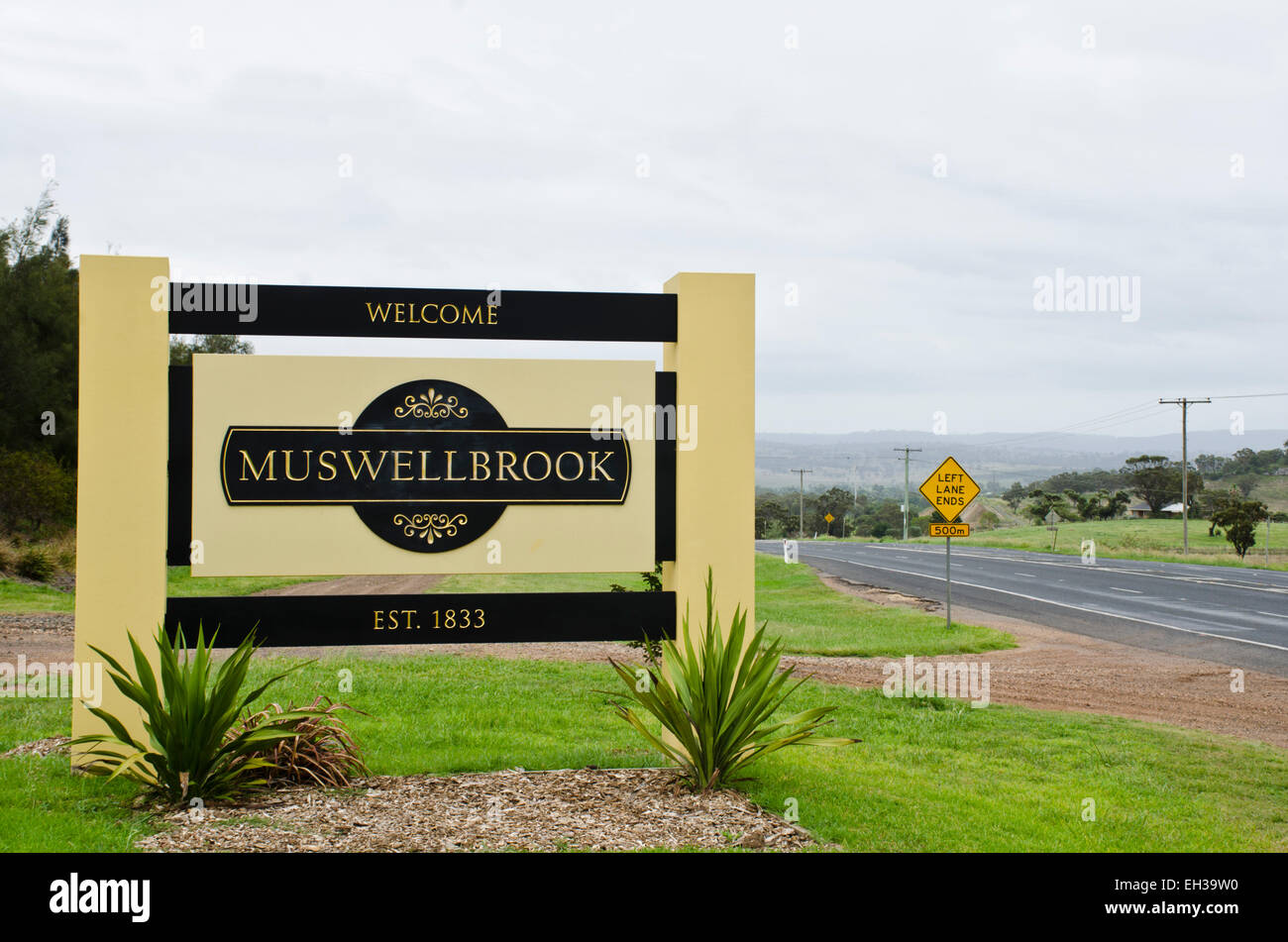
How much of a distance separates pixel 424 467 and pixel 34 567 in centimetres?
1799

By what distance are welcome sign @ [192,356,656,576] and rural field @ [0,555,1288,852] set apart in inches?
56.1

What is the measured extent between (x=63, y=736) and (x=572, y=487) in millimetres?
4667

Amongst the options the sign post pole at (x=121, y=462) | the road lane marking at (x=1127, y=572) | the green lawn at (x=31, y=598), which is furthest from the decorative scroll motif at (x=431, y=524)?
the road lane marking at (x=1127, y=572)

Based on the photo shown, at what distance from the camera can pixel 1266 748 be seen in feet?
31.7

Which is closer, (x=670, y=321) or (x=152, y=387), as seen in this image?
(x=152, y=387)

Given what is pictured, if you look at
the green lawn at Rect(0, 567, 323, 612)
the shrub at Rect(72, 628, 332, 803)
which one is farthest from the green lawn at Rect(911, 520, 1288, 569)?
the shrub at Rect(72, 628, 332, 803)

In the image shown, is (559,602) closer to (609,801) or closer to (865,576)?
(609,801)

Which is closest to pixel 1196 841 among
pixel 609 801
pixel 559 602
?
pixel 609 801

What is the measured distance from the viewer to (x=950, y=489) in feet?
59.0

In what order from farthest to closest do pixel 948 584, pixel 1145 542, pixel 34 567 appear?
pixel 1145 542
pixel 34 567
pixel 948 584

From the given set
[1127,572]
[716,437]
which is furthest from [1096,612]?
[716,437]

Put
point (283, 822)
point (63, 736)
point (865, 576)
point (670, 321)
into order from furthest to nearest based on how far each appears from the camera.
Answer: point (865, 576) → point (63, 736) → point (670, 321) → point (283, 822)

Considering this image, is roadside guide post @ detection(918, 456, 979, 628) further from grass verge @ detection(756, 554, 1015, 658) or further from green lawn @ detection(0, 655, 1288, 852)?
green lawn @ detection(0, 655, 1288, 852)

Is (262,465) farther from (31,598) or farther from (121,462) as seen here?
(31,598)
